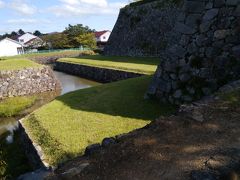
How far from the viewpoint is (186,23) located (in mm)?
9328

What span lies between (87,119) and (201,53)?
3640mm

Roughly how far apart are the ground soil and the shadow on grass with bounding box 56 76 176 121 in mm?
3331

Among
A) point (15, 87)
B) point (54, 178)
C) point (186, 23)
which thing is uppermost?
point (186, 23)

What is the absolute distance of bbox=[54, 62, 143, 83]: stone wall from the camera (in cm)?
2095

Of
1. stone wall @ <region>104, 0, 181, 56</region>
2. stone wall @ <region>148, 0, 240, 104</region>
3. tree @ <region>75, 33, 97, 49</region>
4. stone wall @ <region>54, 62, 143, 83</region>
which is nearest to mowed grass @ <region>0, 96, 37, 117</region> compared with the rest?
stone wall @ <region>54, 62, 143, 83</region>

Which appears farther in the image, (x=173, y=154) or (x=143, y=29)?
(x=143, y=29)

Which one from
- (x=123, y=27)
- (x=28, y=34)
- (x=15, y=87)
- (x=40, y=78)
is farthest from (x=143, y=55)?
(x=28, y=34)

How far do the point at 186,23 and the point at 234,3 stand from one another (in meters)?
1.39

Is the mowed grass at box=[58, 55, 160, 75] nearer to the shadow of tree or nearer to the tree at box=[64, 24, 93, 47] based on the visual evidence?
the shadow of tree

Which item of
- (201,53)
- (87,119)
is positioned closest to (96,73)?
(87,119)

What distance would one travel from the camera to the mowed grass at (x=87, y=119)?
7945 mm

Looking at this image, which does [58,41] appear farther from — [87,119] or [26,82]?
[87,119]

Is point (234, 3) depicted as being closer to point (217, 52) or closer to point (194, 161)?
point (217, 52)

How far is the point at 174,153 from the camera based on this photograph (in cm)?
482
